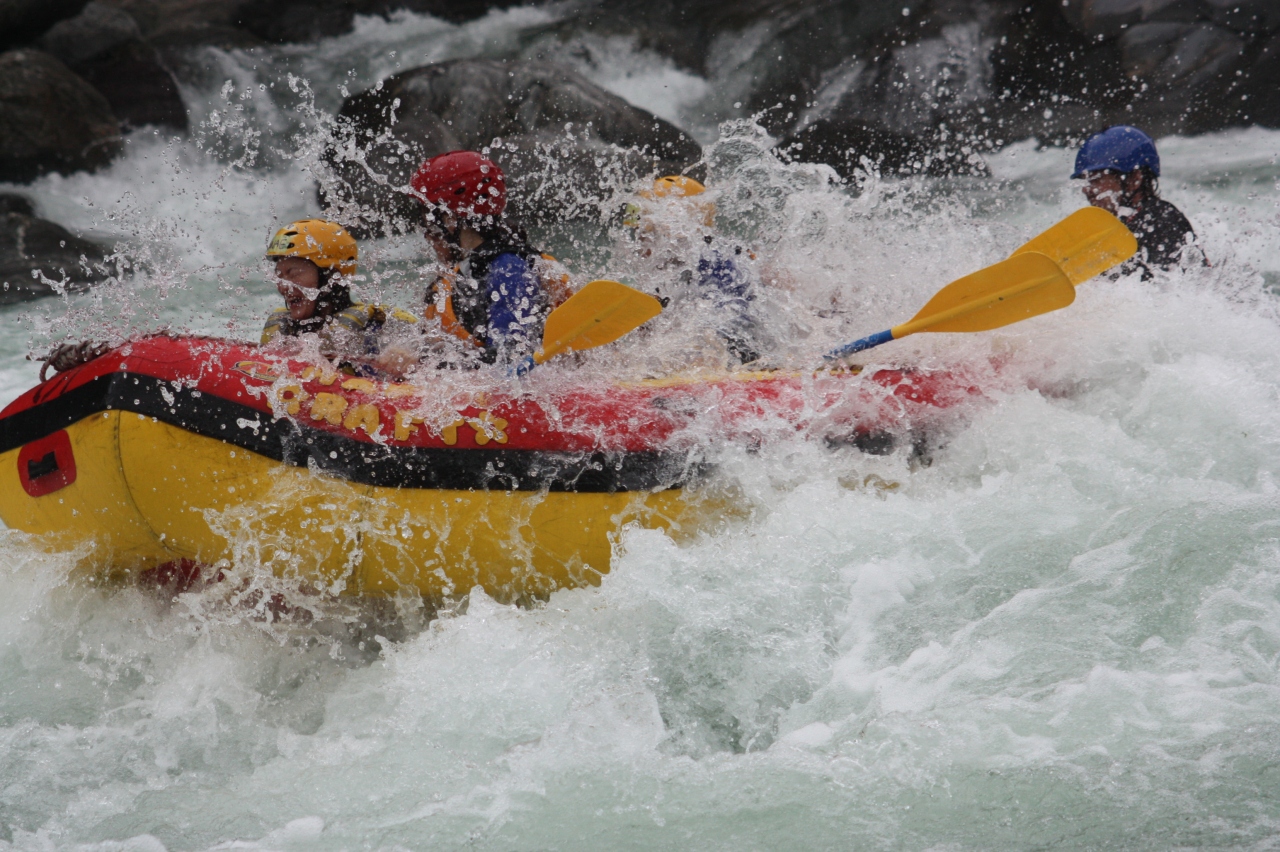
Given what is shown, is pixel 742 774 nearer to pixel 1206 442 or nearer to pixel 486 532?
pixel 486 532

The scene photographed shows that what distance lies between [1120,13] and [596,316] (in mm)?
8908

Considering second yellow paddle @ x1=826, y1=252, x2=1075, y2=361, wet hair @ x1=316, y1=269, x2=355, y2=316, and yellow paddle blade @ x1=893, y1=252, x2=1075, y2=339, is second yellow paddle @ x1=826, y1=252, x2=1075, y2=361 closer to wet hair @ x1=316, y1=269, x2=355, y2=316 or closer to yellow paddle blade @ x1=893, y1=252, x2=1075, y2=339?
yellow paddle blade @ x1=893, y1=252, x2=1075, y2=339

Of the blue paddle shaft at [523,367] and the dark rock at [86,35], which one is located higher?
the dark rock at [86,35]

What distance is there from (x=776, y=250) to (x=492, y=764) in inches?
109

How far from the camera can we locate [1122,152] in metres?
4.58

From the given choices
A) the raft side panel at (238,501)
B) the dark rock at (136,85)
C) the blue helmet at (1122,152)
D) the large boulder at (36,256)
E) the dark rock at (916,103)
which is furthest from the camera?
the dark rock at (136,85)

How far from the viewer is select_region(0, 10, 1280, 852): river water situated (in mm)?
2412

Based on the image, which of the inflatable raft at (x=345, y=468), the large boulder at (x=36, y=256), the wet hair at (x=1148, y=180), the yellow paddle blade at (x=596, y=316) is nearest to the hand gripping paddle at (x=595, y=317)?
the yellow paddle blade at (x=596, y=316)

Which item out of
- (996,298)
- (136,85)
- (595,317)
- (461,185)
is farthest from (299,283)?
(136,85)

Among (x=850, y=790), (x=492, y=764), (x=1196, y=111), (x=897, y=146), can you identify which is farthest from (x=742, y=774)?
(x=1196, y=111)

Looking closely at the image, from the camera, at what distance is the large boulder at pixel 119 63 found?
9984mm

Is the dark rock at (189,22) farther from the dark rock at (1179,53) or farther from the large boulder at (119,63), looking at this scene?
the dark rock at (1179,53)

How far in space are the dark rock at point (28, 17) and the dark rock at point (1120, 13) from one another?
9.89m

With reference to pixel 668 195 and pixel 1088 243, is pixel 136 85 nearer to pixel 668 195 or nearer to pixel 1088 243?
pixel 668 195
